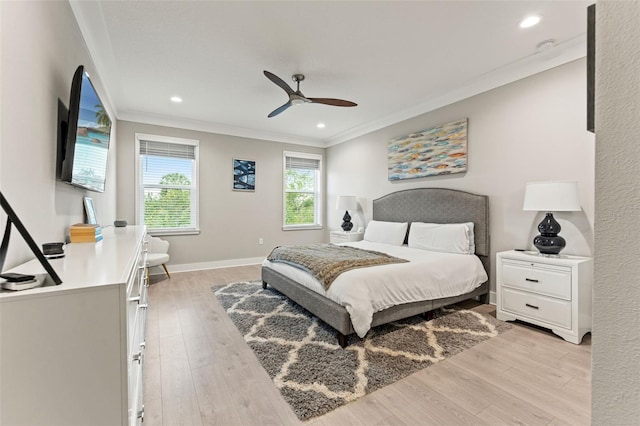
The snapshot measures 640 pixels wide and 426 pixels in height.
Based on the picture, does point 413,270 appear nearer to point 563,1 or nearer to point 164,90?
point 563,1

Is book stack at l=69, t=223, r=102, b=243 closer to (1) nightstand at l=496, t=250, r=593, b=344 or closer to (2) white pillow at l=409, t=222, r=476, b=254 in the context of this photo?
(2) white pillow at l=409, t=222, r=476, b=254

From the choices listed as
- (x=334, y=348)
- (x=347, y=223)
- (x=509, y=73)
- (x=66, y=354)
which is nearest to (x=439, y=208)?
(x=509, y=73)

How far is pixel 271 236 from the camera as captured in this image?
18.7 feet

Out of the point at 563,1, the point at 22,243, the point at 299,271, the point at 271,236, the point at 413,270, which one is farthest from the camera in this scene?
the point at 271,236

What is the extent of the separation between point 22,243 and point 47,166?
55 cm

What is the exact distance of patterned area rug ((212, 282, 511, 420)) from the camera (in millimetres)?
1771

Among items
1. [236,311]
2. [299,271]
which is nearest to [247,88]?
[299,271]

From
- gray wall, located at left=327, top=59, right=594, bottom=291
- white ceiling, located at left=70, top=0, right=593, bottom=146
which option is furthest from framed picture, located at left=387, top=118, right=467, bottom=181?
white ceiling, located at left=70, top=0, right=593, bottom=146

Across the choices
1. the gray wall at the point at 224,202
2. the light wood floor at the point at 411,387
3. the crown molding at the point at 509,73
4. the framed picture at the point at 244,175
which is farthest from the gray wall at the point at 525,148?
the framed picture at the point at 244,175

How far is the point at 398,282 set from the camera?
252 centimetres

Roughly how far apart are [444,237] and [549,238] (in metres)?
1.03

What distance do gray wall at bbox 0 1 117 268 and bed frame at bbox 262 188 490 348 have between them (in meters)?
1.90

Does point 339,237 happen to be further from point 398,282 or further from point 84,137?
point 84,137

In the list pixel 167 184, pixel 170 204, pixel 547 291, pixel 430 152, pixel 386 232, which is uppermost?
pixel 430 152
